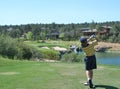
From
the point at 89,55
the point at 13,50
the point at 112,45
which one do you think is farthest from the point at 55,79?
the point at 112,45

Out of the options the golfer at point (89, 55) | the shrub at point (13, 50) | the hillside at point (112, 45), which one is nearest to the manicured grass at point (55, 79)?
the golfer at point (89, 55)

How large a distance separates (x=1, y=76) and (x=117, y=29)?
485 feet

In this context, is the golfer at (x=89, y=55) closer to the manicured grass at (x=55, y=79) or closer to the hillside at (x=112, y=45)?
the manicured grass at (x=55, y=79)

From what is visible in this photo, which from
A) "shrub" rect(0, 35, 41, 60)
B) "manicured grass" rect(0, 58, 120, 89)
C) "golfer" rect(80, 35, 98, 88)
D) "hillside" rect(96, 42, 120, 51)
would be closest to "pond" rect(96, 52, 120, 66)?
"shrub" rect(0, 35, 41, 60)

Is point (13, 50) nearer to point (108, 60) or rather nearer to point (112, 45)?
point (108, 60)

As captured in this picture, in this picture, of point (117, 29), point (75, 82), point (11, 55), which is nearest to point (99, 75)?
point (75, 82)

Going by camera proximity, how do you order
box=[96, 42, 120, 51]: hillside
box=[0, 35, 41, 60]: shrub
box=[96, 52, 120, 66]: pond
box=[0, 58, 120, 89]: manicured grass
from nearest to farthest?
box=[0, 58, 120, 89]: manicured grass
box=[0, 35, 41, 60]: shrub
box=[96, 52, 120, 66]: pond
box=[96, 42, 120, 51]: hillside

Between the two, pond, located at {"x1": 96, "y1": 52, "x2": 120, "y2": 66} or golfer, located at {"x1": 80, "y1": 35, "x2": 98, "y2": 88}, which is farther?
pond, located at {"x1": 96, "y1": 52, "x2": 120, "y2": 66}

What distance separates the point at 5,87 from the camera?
12.9 metres

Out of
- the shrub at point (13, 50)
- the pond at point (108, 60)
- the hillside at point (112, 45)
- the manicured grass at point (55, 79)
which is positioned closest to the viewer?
the manicured grass at point (55, 79)

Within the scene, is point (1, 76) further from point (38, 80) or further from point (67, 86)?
point (67, 86)

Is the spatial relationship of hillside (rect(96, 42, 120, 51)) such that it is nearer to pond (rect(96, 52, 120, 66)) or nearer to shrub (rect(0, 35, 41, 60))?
pond (rect(96, 52, 120, 66))

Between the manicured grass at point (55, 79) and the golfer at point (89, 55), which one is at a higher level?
the golfer at point (89, 55)

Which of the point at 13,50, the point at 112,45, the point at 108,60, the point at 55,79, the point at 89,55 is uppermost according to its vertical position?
the point at 89,55
